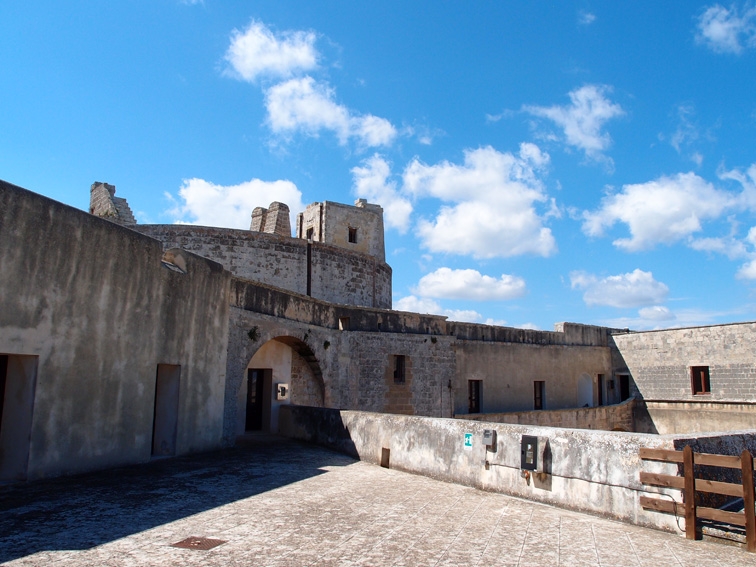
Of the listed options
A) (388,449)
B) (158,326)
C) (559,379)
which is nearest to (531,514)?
(388,449)

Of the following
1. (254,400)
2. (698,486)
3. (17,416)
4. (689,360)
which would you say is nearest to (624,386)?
(689,360)

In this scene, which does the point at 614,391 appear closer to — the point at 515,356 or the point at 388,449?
the point at 515,356

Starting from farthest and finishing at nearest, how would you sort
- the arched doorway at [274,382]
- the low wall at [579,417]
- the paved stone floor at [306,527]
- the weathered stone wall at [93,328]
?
the low wall at [579,417]
the arched doorway at [274,382]
the weathered stone wall at [93,328]
the paved stone floor at [306,527]

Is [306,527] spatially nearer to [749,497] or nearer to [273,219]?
[749,497]

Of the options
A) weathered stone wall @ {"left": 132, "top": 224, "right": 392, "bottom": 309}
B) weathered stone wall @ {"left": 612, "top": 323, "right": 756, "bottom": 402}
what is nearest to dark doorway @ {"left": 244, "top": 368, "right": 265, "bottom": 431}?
weathered stone wall @ {"left": 132, "top": 224, "right": 392, "bottom": 309}

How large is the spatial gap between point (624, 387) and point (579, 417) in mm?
4450

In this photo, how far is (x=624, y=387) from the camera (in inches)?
1040

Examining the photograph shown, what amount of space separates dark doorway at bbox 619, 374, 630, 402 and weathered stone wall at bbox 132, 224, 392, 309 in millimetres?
12420

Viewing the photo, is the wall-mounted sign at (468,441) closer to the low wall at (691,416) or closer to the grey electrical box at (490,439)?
the grey electrical box at (490,439)

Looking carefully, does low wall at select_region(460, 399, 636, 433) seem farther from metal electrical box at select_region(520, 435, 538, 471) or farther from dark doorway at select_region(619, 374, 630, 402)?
metal electrical box at select_region(520, 435, 538, 471)

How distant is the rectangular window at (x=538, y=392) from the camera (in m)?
23.5

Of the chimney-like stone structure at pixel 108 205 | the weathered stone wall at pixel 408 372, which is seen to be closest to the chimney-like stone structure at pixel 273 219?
the chimney-like stone structure at pixel 108 205

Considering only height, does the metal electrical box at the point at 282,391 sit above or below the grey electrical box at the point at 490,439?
above

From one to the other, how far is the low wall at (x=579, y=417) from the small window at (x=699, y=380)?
2.75 meters
